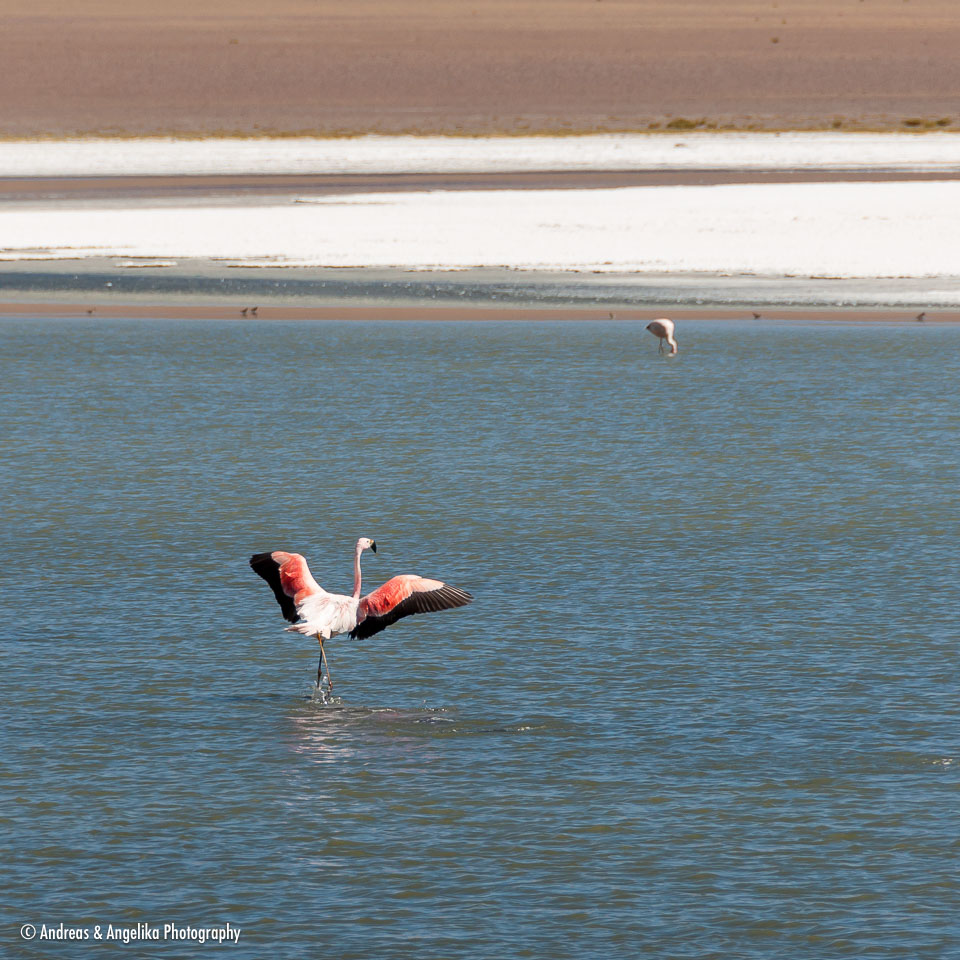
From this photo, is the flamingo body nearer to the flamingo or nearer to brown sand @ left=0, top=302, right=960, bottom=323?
the flamingo

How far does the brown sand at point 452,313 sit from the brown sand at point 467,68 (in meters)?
35.3

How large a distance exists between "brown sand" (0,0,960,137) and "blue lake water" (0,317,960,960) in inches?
1774

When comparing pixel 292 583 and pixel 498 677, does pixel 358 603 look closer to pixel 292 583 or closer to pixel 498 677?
pixel 292 583

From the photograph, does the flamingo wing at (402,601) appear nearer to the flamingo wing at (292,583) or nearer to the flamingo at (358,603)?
the flamingo at (358,603)

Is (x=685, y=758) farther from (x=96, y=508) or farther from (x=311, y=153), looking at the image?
(x=311, y=153)

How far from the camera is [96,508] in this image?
1394 centimetres

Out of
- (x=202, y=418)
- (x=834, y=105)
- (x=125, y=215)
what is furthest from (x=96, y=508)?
(x=834, y=105)

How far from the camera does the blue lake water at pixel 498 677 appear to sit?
7.18 metres

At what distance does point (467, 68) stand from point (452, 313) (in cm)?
5774

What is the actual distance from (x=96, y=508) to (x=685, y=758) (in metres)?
6.53

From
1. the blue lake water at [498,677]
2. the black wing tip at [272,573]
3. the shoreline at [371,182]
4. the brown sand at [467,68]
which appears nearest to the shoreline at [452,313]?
the blue lake water at [498,677]

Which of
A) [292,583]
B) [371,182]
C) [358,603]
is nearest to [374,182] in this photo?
[371,182]

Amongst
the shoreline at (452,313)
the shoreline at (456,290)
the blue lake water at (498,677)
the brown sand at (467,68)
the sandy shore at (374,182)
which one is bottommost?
the blue lake water at (498,677)

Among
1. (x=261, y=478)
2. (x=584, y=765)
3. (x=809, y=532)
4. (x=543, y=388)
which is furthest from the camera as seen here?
(x=543, y=388)
